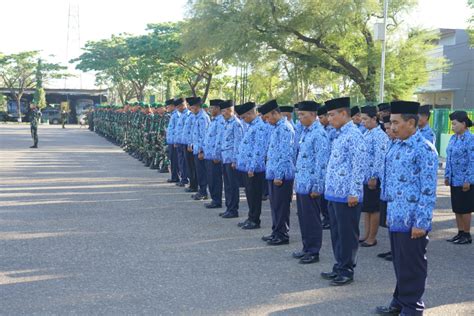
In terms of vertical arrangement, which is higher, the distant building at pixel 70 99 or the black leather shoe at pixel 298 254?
the distant building at pixel 70 99

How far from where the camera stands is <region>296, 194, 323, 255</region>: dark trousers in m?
6.92

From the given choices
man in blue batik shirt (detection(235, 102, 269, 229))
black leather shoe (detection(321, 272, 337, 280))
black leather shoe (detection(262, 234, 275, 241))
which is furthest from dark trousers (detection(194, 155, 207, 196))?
black leather shoe (detection(321, 272, 337, 280))

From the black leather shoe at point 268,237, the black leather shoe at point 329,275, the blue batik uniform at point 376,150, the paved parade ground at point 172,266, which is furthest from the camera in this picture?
the black leather shoe at point 268,237

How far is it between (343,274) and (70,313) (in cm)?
Result: 271

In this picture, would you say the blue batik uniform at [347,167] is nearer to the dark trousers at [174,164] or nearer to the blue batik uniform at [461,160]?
the blue batik uniform at [461,160]

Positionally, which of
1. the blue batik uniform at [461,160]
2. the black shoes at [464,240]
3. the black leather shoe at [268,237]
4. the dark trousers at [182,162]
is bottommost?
the black shoes at [464,240]

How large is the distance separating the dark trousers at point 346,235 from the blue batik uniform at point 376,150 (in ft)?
5.75

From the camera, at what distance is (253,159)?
8766 millimetres

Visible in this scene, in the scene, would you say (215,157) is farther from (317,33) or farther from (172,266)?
(317,33)

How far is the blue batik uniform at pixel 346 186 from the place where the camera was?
19.5ft

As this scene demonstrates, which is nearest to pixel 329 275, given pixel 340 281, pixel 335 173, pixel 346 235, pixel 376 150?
pixel 340 281

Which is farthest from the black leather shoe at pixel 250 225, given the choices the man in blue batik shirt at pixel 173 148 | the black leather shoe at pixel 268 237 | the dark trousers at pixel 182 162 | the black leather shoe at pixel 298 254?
the man in blue batik shirt at pixel 173 148

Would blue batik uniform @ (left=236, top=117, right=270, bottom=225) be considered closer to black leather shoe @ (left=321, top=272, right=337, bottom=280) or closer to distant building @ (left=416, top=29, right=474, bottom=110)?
black leather shoe @ (left=321, top=272, right=337, bottom=280)

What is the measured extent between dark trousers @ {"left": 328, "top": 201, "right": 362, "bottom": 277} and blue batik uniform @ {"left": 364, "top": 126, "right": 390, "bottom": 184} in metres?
1.75
